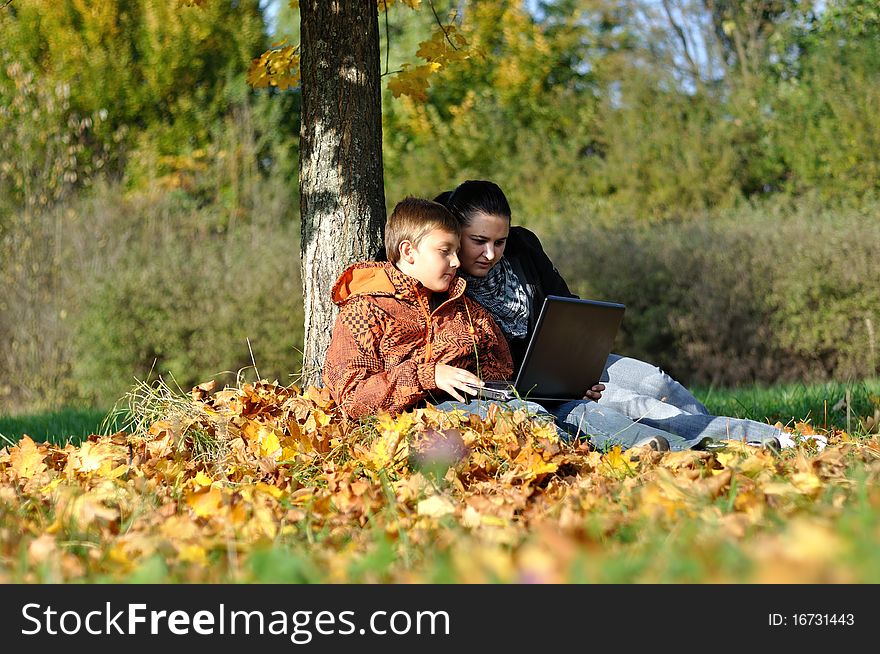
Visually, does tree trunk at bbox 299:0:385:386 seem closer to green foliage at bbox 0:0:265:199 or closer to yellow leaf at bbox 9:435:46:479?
yellow leaf at bbox 9:435:46:479

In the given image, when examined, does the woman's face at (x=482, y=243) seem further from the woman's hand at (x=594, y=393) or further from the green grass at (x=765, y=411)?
the green grass at (x=765, y=411)

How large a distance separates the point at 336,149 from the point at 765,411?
9.89 feet

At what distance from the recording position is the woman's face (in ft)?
14.2

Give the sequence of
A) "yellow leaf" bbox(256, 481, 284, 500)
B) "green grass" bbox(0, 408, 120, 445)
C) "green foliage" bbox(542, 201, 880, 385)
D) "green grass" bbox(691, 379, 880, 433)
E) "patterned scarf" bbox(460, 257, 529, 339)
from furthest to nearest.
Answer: "green foliage" bbox(542, 201, 880, 385)
"green grass" bbox(0, 408, 120, 445)
"green grass" bbox(691, 379, 880, 433)
"patterned scarf" bbox(460, 257, 529, 339)
"yellow leaf" bbox(256, 481, 284, 500)

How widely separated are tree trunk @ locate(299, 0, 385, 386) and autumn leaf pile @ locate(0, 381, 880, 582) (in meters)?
0.67

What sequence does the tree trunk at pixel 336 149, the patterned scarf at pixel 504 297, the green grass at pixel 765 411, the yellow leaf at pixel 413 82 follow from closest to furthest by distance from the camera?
the patterned scarf at pixel 504 297 < the tree trunk at pixel 336 149 < the yellow leaf at pixel 413 82 < the green grass at pixel 765 411

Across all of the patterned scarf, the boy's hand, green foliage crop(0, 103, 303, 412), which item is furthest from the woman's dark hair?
green foliage crop(0, 103, 303, 412)

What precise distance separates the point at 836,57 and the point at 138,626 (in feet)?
47.2

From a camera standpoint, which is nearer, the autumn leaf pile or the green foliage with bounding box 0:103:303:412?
the autumn leaf pile

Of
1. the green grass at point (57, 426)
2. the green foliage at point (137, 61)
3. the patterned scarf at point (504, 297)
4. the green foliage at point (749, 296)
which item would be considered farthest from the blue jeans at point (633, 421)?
the green foliage at point (137, 61)

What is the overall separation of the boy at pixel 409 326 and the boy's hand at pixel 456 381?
0.01 meters

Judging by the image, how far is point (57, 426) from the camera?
20.9 ft

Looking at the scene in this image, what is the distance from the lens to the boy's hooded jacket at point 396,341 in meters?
3.96

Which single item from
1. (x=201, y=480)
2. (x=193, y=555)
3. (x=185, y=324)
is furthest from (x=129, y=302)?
(x=193, y=555)
